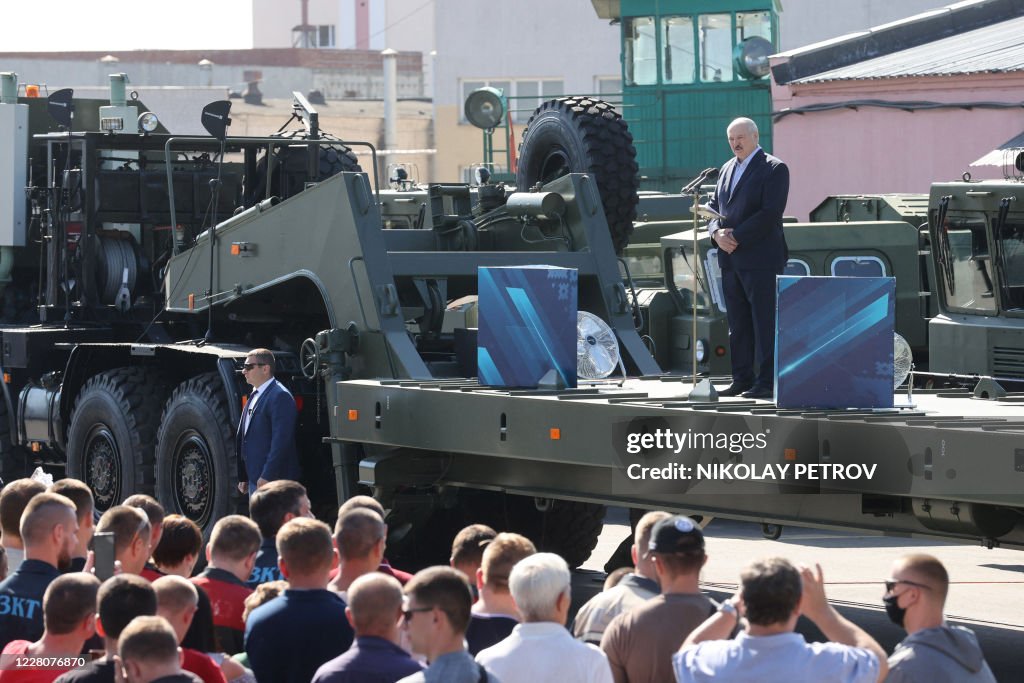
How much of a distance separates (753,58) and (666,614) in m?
23.1

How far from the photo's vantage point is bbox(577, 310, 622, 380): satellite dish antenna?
1073 cm

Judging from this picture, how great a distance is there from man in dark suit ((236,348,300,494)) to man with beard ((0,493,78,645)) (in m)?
4.12

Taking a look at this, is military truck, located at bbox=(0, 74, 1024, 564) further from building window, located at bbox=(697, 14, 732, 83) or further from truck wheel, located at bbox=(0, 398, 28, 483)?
building window, located at bbox=(697, 14, 732, 83)

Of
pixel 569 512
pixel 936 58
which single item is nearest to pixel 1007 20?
pixel 936 58

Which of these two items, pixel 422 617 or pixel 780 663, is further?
pixel 422 617

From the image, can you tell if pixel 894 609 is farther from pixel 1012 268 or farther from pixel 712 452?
pixel 1012 268

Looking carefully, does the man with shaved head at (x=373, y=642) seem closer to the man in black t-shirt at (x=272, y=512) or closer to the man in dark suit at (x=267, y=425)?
the man in black t-shirt at (x=272, y=512)

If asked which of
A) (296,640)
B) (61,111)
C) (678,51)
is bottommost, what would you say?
(296,640)

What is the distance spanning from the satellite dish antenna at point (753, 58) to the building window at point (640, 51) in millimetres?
1474

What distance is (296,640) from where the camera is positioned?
601 cm

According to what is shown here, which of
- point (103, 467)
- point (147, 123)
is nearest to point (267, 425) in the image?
point (103, 467)

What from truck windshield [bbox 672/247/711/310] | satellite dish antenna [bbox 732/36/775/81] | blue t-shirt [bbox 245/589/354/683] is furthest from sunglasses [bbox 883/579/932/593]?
satellite dish antenna [bbox 732/36/775/81]

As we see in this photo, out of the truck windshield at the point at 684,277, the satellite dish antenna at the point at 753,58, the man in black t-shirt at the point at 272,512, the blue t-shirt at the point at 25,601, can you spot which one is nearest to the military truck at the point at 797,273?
the truck windshield at the point at 684,277

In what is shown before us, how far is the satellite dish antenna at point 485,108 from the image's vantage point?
17.6 metres
